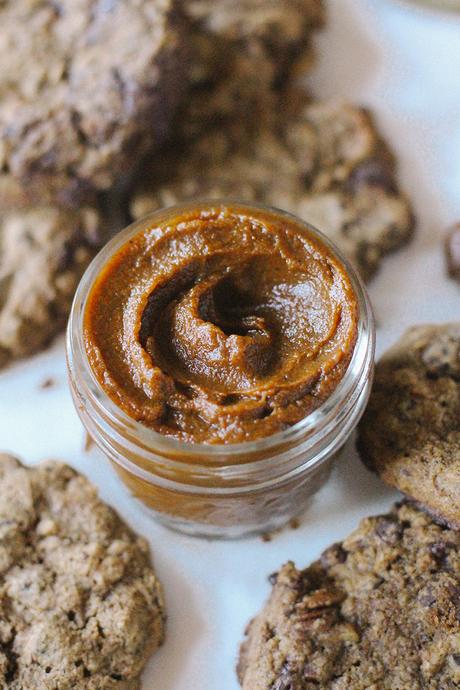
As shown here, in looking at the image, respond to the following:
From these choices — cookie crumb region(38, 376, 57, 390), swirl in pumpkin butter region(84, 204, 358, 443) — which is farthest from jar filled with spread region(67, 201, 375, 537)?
cookie crumb region(38, 376, 57, 390)

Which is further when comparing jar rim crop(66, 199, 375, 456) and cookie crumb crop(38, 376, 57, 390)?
cookie crumb crop(38, 376, 57, 390)

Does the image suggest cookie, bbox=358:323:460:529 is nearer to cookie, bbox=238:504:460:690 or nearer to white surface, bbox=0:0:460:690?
cookie, bbox=238:504:460:690

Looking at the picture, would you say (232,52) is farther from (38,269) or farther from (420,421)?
(420,421)

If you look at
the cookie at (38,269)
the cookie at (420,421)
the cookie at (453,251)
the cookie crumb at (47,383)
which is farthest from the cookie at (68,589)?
the cookie at (453,251)

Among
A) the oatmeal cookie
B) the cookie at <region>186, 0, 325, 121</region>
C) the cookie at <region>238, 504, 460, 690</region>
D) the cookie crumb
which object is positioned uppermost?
the cookie at <region>186, 0, 325, 121</region>

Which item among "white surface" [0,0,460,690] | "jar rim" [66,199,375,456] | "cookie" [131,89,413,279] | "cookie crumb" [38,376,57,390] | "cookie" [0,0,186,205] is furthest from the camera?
"cookie" [131,89,413,279]

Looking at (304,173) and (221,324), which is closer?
(221,324)

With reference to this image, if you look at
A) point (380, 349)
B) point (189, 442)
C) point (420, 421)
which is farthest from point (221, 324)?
point (380, 349)

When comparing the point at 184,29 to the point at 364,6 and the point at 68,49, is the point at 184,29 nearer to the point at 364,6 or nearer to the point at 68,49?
the point at 68,49

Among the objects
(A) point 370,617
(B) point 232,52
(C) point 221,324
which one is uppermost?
(B) point 232,52
